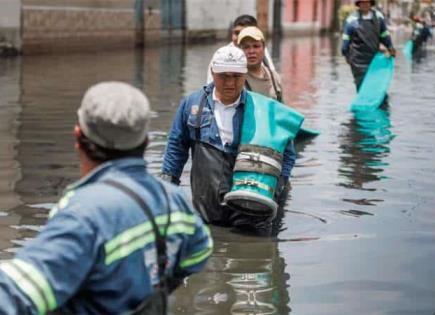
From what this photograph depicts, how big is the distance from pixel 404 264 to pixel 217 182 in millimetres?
1403

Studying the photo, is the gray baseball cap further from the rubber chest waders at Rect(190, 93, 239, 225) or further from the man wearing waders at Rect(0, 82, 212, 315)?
the rubber chest waders at Rect(190, 93, 239, 225)

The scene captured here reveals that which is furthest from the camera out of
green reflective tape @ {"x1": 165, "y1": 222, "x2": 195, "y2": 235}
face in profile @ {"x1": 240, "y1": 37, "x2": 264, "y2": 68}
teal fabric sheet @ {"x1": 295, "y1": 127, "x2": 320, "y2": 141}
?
teal fabric sheet @ {"x1": 295, "y1": 127, "x2": 320, "y2": 141}

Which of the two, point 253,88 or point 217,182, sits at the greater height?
point 253,88

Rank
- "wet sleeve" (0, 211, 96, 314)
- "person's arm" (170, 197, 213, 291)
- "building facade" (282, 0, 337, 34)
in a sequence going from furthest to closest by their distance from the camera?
"building facade" (282, 0, 337, 34) < "person's arm" (170, 197, 213, 291) < "wet sleeve" (0, 211, 96, 314)

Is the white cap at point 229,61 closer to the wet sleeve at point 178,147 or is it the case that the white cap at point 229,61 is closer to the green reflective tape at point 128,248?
the wet sleeve at point 178,147

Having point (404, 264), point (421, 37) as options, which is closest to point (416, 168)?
point (404, 264)

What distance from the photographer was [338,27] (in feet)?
208

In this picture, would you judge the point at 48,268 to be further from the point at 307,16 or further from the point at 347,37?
the point at 307,16

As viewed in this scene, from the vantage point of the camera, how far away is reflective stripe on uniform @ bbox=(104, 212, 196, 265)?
2.98 meters

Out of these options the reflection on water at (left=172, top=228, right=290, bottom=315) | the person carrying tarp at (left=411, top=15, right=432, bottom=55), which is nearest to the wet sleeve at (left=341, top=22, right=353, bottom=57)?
the reflection on water at (left=172, top=228, right=290, bottom=315)

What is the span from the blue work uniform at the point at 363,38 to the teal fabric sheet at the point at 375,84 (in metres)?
0.15

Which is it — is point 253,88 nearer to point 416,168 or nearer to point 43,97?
point 416,168

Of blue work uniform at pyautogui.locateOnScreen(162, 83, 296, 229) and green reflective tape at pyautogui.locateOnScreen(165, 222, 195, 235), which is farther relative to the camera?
blue work uniform at pyautogui.locateOnScreen(162, 83, 296, 229)

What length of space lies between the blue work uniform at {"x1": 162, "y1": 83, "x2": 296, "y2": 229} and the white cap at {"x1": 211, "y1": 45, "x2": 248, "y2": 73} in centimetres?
25
